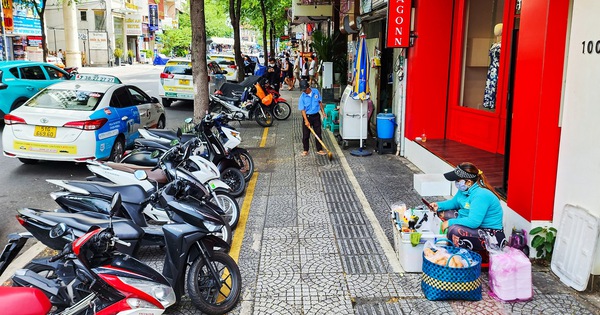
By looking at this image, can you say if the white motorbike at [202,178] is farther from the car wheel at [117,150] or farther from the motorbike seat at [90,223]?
the car wheel at [117,150]

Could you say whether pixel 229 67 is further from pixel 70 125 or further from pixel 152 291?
pixel 152 291

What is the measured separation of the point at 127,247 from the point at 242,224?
7.50ft

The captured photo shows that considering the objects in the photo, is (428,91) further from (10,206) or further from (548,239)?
(10,206)

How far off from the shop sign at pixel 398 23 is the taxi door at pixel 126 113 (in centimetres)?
529

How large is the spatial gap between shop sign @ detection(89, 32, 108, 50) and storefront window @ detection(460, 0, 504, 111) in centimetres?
4614

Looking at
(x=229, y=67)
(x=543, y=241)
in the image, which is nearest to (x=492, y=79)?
(x=543, y=241)

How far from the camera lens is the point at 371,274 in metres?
5.21

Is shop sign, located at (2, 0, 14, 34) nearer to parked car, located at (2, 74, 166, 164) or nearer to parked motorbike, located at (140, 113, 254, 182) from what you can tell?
parked car, located at (2, 74, 166, 164)

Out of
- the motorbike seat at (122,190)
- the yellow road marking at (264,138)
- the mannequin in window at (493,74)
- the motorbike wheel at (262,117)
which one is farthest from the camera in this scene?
the motorbike wheel at (262,117)

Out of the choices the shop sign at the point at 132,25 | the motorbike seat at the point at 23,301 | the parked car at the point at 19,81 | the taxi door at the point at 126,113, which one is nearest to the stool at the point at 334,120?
the taxi door at the point at 126,113

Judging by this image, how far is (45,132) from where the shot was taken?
8.64 metres

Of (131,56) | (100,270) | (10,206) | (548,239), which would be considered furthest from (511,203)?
(131,56)

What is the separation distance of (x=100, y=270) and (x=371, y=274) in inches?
105

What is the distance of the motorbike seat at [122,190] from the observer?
216 inches
